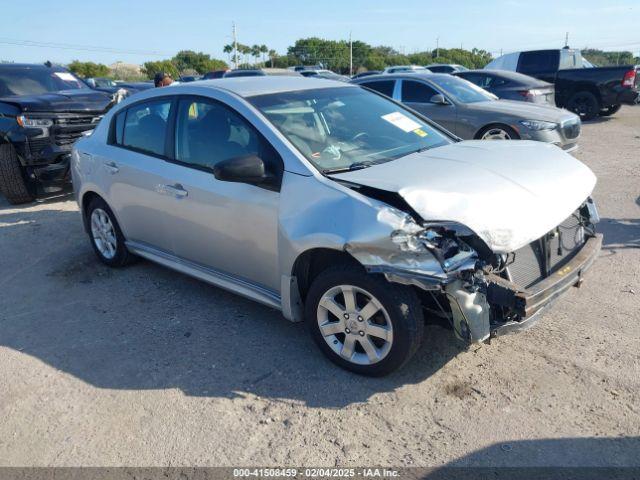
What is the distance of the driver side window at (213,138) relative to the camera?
371cm

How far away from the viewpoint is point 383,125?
4246 millimetres

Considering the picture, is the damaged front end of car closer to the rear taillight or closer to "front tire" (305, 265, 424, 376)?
"front tire" (305, 265, 424, 376)

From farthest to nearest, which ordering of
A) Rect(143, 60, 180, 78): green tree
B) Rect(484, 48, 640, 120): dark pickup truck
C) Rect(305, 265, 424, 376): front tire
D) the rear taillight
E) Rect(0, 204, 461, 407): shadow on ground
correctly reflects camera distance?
Rect(143, 60, 180, 78): green tree, Rect(484, 48, 640, 120): dark pickup truck, the rear taillight, Rect(0, 204, 461, 407): shadow on ground, Rect(305, 265, 424, 376): front tire

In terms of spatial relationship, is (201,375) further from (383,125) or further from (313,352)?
(383,125)

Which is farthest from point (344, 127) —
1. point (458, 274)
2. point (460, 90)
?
point (460, 90)

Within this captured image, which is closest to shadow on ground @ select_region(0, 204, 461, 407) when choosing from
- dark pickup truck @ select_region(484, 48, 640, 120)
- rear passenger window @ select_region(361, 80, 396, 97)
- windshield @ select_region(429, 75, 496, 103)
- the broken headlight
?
the broken headlight

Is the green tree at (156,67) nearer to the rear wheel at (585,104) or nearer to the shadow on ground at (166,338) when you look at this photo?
the rear wheel at (585,104)

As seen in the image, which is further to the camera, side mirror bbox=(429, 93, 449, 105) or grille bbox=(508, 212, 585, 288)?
side mirror bbox=(429, 93, 449, 105)

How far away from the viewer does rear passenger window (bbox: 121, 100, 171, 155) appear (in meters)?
4.51

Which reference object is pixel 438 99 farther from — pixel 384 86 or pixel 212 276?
pixel 212 276

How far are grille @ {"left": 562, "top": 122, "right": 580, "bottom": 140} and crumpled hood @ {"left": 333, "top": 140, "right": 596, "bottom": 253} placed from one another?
195 inches

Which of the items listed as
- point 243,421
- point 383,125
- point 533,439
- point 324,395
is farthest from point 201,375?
point 383,125

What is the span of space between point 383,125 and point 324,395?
2.11 meters

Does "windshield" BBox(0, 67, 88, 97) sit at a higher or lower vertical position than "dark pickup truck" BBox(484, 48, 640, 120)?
higher
